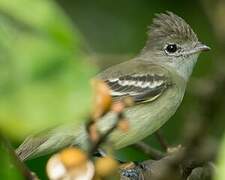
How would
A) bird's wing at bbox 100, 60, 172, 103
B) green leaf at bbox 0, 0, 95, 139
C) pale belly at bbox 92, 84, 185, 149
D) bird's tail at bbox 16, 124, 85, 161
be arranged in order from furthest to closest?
1. bird's wing at bbox 100, 60, 172, 103
2. pale belly at bbox 92, 84, 185, 149
3. bird's tail at bbox 16, 124, 85, 161
4. green leaf at bbox 0, 0, 95, 139

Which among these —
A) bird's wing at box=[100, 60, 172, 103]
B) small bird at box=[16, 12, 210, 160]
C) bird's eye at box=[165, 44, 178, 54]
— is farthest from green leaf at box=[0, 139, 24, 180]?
bird's eye at box=[165, 44, 178, 54]

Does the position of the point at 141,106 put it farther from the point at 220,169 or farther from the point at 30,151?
the point at 220,169

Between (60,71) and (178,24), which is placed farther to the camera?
(178,24)

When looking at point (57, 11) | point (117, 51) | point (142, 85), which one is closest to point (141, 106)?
point (142, 85)

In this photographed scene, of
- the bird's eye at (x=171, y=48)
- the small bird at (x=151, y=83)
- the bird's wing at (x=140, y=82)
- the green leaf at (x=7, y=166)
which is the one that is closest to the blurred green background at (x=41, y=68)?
the green leaf at (x=7, y=166)

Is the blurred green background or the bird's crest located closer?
the blurred green background

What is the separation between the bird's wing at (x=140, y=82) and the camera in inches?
239

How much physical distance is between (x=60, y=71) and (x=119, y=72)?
204 inches

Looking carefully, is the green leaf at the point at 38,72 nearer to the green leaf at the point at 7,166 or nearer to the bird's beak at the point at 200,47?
the green leaf at the point at 7,166

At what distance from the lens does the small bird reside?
5367 millimetres

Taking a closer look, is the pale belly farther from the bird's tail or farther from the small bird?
the bird's tail

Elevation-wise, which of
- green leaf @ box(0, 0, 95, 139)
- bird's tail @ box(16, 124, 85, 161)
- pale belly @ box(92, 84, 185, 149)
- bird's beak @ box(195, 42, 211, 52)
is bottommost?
pale belly @ box(92, 84, 185, 149)

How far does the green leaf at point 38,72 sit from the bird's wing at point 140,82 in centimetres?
436

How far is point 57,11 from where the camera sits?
4.78 feet
